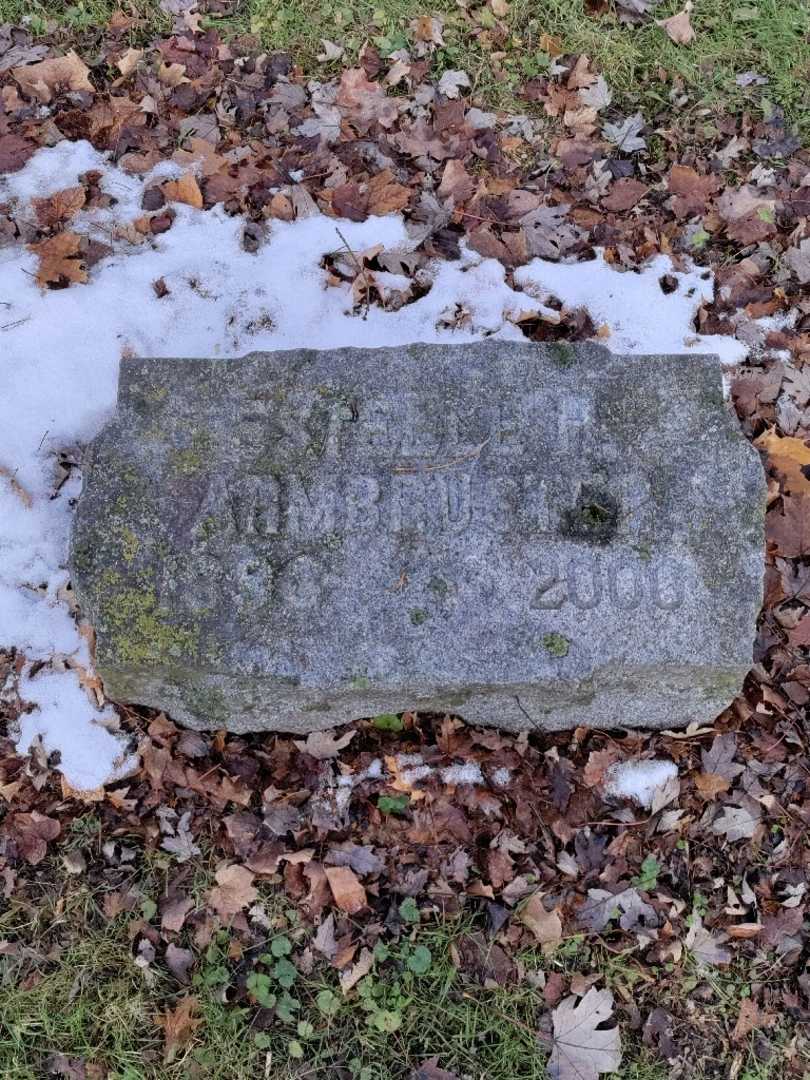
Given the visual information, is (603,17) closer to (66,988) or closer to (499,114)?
(499,114)

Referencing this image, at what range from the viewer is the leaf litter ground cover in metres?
3.09

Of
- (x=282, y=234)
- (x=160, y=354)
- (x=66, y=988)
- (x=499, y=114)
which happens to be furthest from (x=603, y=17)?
(x=66, y=988)

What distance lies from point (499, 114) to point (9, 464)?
118 inches

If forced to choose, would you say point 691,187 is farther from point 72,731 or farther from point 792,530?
point 72,731

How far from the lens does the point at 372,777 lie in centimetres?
336

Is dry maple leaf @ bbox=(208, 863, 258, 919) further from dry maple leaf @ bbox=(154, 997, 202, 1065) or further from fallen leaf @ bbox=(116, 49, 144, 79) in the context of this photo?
fallen leaf @ bbox=(116, 49, 144, 79)

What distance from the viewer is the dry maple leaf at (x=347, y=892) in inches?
125

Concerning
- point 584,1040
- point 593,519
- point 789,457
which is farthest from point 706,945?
point 789,457

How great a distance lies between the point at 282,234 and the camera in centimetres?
412

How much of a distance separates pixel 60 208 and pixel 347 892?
3.25 metres

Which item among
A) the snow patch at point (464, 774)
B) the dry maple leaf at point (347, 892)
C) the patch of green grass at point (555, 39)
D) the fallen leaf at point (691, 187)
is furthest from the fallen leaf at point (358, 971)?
the patch of green grass at point (555, 39)

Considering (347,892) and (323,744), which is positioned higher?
(323,744)

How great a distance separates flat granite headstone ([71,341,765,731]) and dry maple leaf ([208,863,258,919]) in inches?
24.1

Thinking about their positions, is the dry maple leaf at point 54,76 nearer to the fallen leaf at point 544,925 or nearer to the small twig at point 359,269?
the small twig at point 359,269
